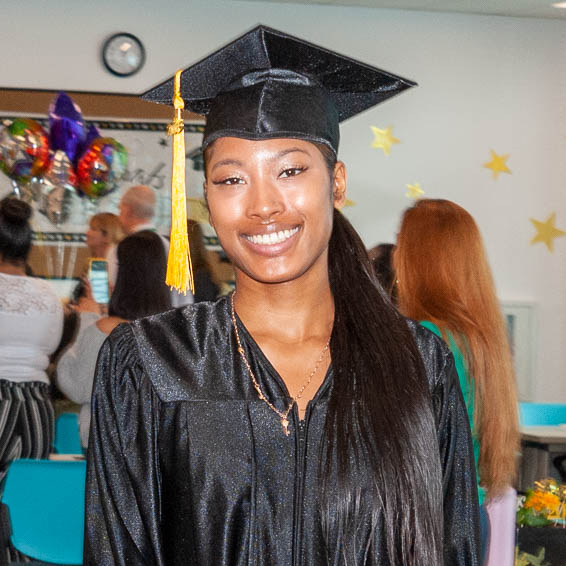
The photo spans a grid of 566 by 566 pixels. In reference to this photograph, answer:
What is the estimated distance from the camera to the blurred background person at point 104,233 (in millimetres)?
5344

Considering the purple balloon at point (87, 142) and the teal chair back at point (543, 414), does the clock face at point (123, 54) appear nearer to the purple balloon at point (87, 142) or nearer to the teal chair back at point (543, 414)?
the purple balloon at point (87, 142)

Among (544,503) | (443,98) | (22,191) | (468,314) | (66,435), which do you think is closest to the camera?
(468,314)

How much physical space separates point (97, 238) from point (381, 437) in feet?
13.6

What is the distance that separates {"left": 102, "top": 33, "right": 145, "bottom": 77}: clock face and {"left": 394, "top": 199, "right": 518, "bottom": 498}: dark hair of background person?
3.32 meters

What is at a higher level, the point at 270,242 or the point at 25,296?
the point at 270,242

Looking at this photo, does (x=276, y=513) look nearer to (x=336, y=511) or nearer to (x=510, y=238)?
(x=336, y=511)

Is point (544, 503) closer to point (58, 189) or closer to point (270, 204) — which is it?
point (270, 204)

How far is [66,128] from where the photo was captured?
500 cm

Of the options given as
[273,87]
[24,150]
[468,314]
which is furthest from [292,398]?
[24,150]

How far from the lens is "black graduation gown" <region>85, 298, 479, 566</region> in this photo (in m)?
1.38

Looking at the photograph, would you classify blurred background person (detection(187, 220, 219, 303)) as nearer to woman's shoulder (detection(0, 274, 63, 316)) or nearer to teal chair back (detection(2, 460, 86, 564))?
woman's shoulder (detection(0, 274, 63, 316))

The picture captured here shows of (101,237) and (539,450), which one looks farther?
(101,237)

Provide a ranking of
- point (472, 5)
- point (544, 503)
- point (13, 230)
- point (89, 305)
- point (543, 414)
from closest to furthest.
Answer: point (544, 503) < point (13, 230) < point (543, 414) < point (89, 305) < point (472, 5)

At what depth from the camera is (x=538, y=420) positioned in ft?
15.0
